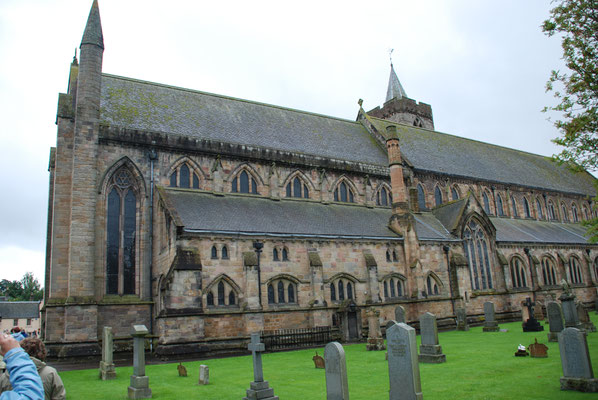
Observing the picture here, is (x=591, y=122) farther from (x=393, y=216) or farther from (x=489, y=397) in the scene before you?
(x=393, y=216)

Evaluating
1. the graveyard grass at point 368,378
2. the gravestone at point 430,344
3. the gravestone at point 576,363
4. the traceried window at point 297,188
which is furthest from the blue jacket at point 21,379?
the traceried window at point 297,188

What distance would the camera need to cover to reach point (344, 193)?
108 feet

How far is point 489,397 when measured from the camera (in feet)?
31.2

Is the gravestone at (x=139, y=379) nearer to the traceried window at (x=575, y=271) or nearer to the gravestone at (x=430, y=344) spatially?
the gravestone at (x=430, y=344)

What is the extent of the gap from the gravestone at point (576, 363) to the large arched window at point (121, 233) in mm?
20533

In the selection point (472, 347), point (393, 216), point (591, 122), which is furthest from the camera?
point (393, 216)

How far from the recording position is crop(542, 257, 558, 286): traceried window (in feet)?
124

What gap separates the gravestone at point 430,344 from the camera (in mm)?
14820

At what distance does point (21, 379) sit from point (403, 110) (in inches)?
2237

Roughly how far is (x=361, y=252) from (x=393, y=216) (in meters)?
4.87

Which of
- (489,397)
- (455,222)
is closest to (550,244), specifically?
(455,222)

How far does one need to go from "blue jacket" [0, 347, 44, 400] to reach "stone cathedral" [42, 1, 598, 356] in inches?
677

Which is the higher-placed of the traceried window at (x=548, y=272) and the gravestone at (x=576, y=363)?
the traceried window at (x=548, y=272)

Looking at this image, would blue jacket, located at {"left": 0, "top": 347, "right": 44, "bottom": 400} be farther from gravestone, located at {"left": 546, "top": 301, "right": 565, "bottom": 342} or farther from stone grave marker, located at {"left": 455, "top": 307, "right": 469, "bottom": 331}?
stone grave marker, located at {"left": 455, "top": 307, "right": 469, "bottom": 331}
